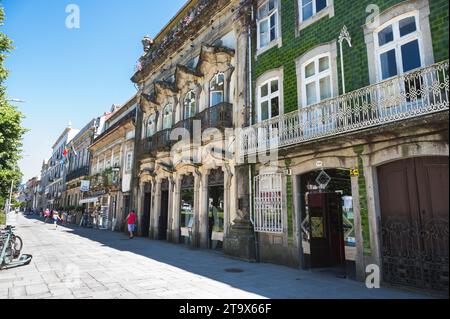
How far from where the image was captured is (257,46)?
1243cm

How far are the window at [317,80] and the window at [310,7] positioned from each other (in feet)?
5.39

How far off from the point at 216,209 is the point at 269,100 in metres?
5.24

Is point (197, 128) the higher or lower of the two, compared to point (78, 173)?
lower

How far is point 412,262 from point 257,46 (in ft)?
30.1

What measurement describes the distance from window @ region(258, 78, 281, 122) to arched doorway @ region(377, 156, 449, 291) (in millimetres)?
4536

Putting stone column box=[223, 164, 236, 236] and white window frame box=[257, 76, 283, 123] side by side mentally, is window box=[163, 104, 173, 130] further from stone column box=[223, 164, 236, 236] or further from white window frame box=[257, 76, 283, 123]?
white window frame box=[257, 76, 283, 123]

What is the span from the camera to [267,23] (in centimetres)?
1223

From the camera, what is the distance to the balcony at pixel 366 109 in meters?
6.66

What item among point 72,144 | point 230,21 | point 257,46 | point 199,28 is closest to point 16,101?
point 199,28

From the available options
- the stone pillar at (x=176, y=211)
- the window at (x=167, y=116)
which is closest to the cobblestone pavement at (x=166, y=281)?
the stone pillar at (x=176, y=211)

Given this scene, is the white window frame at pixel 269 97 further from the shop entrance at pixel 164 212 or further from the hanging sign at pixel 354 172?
the shop entrance at pixel 164 212

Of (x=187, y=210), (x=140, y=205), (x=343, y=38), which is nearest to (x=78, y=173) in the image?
(x=140, y=205)

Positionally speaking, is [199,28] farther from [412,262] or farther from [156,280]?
[412,262]

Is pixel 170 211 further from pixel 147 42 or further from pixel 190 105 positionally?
pixel 147 42
